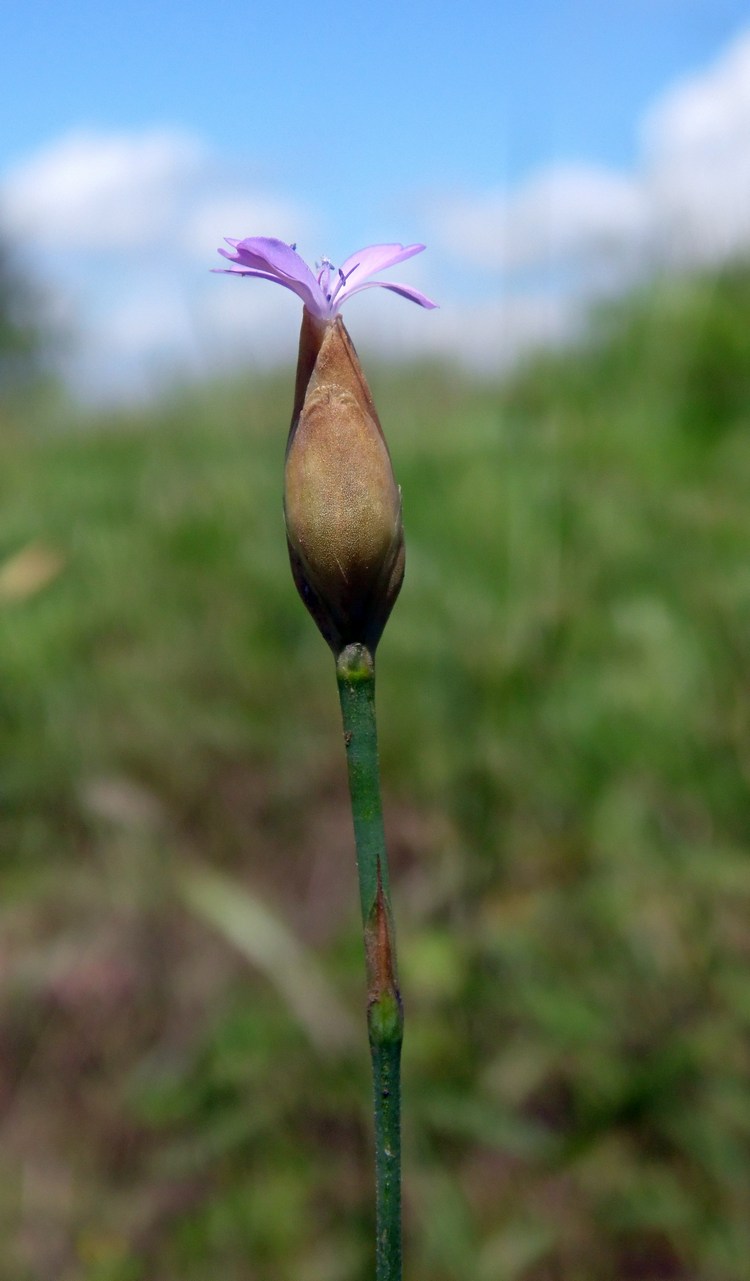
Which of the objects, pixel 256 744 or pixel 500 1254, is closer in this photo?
pixel 500 1254

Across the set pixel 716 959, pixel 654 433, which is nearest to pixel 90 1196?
pixel 716 959

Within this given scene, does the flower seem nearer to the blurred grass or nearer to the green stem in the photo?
the green stem

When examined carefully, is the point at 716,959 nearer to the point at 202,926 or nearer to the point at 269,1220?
the point at 269,1220

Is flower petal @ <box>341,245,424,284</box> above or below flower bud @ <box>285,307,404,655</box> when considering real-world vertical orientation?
above

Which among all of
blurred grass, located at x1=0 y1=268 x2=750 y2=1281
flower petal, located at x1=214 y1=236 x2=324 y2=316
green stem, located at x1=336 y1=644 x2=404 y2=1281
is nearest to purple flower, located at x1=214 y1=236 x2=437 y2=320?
flower petal, located at x1=214 y1=236 x2=324 y2=316

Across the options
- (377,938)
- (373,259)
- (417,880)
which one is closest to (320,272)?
(373,259)

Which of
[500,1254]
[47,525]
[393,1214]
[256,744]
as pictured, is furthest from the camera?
[47,525]
